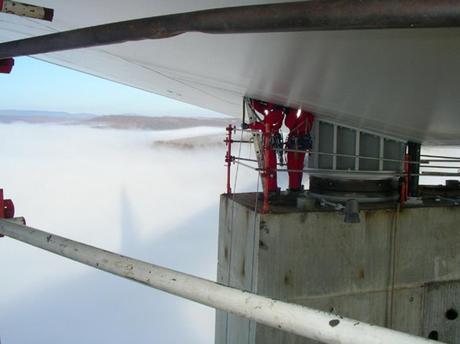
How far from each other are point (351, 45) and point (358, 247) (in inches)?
118

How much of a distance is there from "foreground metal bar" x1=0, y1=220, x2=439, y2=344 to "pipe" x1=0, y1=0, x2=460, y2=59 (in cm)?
71

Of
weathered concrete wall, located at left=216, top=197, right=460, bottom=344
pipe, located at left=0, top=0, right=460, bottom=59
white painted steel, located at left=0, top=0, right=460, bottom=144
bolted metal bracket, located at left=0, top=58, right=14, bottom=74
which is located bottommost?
weathered concrete wall, located at left=216, top=197, right=460, bottom=344

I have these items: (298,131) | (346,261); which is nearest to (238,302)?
(346,261)

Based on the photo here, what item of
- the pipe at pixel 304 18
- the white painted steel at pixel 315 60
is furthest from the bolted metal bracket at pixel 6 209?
the pipe at pixel 304 18

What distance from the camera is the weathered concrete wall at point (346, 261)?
13.1 ft

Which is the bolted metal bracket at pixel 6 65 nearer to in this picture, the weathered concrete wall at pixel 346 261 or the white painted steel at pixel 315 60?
the white painted steel at pixel 315 60

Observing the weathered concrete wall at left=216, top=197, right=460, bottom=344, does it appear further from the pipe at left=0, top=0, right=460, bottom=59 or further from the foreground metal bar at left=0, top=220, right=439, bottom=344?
the pipe at left=0, top=0, right=460, bottom=59

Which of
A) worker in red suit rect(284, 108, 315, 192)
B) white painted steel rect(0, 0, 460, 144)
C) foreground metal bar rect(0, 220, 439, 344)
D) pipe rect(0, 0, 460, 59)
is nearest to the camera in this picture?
pipe rect(0, 0, 460, 59)

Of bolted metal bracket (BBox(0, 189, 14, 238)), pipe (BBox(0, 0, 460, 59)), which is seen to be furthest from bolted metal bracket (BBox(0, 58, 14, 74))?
pipe (BBox(0, 0, 460, 59))

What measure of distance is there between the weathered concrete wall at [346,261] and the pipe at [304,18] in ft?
10.1

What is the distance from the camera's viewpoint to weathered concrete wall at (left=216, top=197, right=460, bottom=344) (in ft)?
13.1

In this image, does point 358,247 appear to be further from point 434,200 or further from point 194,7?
point 194,7

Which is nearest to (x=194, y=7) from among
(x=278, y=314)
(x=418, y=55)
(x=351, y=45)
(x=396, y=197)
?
(x=351, y=45)

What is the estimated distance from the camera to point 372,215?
430cm
